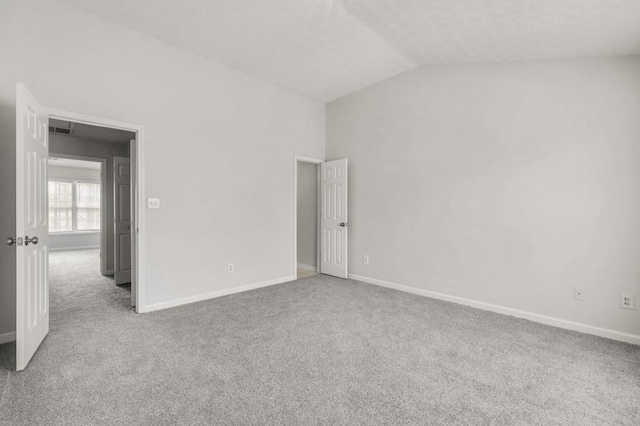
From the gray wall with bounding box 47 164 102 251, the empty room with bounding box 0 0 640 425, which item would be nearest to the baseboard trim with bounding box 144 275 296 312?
the empty room with bounding box 0 0 640 425

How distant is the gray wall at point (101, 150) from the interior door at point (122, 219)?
0.64m

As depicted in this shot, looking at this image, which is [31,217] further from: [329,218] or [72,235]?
[72,235]

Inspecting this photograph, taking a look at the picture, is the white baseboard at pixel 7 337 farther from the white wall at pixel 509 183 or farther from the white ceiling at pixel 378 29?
the white wall at pixel 509 183

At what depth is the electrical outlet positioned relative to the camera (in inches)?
111

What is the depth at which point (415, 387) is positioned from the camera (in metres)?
2.05

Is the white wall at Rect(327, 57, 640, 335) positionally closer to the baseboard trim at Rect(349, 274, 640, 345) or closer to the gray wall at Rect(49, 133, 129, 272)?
the baseboard trim at Rect(349, 274, 640, 345)

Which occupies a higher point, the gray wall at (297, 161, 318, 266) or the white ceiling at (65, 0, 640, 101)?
the white ceiling at (65, 0, 640, 101)

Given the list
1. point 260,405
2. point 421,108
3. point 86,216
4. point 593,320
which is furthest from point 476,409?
point 86,216

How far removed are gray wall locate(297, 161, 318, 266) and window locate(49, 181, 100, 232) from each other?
747cm

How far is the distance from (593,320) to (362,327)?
2.19m

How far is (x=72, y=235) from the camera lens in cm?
912

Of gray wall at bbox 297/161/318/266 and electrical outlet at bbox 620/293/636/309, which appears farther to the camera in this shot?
gray wall at bbox 297/161/318/266

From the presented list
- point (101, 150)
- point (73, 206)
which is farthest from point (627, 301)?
point (73, 206)

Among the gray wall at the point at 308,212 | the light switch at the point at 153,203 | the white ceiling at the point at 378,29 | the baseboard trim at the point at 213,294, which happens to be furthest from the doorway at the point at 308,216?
the light switch at the point at 153,203
